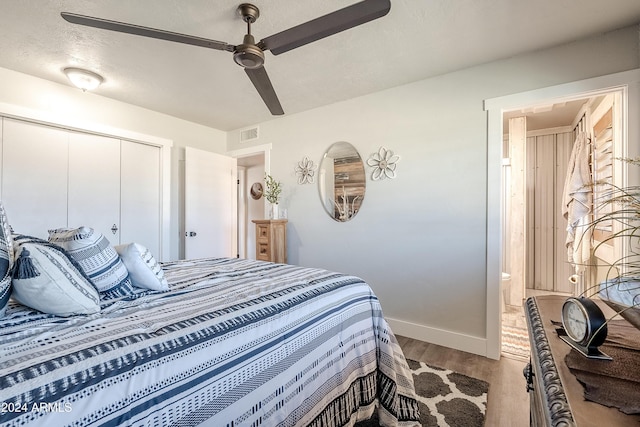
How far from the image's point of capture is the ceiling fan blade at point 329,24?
129 centimetres

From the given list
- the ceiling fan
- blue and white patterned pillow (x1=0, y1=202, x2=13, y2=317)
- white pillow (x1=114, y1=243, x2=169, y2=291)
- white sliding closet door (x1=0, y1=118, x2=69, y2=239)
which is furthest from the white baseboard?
white sliding closet door (x1=0, y1=118, x2=69, y2=239)

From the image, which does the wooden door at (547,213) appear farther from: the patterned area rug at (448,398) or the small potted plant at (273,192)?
the small potted plant at (273,192)

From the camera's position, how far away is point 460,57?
231cm

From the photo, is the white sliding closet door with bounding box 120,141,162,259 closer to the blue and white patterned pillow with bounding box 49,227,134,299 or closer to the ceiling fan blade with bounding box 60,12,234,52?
the ceiling fan blade with bounding box 60,12,234,52

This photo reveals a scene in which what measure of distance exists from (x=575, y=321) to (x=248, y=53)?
1807 mm

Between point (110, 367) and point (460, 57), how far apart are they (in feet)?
9.36

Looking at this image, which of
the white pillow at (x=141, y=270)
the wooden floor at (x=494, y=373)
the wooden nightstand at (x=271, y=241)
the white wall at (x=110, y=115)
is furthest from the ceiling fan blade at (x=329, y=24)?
the white wall at (x=110, y=115)

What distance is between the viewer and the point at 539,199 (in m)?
4.09

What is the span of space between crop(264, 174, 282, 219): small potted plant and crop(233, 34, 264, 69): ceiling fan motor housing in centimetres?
207

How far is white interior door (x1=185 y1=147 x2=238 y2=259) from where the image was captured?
12.4ft

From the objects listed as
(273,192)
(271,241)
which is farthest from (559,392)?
(273,192)

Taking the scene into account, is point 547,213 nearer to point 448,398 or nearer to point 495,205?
point 495,205

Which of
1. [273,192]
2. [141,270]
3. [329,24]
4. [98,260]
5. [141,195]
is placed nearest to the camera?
[98,260]

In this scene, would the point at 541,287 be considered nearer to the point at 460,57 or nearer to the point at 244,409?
the point at 460,57
